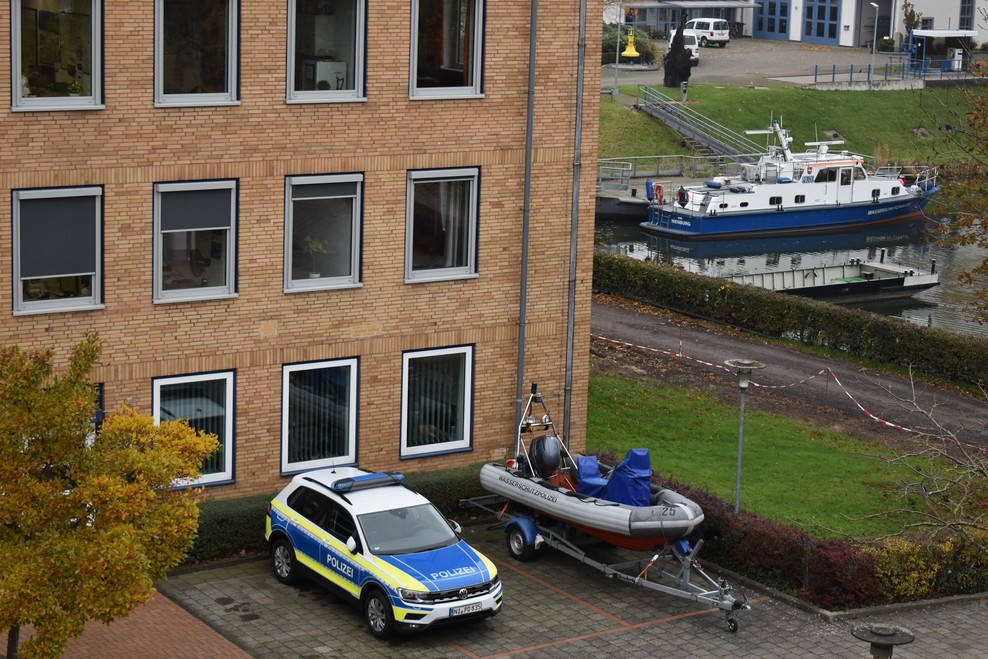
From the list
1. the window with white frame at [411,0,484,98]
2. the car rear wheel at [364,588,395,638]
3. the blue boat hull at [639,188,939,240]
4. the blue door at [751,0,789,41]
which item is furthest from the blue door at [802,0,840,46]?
the car rear wheel at [364,588,395,638]

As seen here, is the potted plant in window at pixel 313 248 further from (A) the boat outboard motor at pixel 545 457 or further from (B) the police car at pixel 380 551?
(A) the boat outboard motor at pixel 545 457

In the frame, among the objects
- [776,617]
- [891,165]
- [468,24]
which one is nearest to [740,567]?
[776,617]

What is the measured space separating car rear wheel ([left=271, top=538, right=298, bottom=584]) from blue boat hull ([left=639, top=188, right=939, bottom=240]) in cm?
4498

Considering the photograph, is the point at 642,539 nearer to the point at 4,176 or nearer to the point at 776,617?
the point at 776,617

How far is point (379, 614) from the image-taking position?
19.5 meters

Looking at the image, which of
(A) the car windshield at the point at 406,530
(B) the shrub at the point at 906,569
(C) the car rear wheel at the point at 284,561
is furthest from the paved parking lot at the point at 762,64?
(A) the car windshield at the point at 406,530

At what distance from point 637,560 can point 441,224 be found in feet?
21.0

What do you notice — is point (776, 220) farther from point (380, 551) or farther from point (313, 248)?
point (380, 551)

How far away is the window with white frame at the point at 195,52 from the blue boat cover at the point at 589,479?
7.48m

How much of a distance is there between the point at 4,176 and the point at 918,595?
14.1 meters

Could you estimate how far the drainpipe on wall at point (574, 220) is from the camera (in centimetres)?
2472

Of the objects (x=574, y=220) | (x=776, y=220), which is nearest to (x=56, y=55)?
(x=574, y=220)

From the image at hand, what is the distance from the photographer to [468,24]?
2414 cm

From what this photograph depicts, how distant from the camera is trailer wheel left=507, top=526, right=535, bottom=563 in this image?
2267cm
